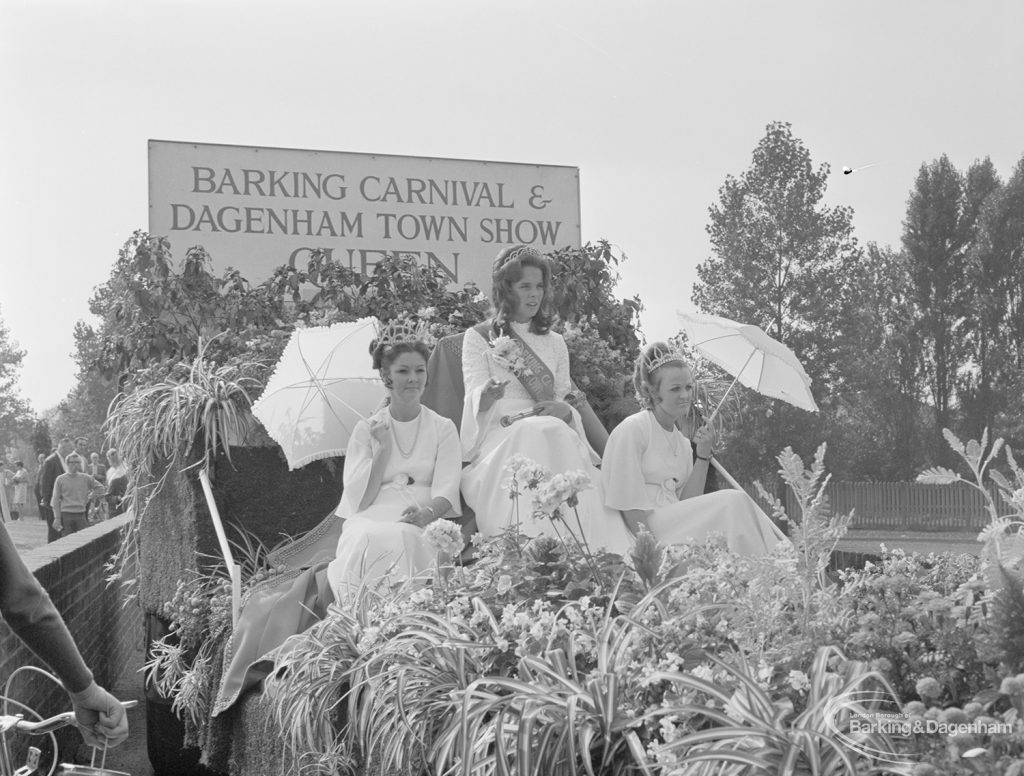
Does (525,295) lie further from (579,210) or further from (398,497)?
(579,210)

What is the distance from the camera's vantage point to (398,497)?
20.4ft

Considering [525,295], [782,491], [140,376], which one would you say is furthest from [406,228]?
[782,491]

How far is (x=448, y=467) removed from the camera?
6.32m

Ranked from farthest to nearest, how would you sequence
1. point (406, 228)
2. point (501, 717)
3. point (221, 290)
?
point (406, 228)
point (221, 290)
point (501, 717)

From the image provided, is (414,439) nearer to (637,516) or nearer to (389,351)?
(389,351)

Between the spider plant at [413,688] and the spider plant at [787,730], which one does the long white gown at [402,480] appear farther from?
the spider plant at [787,730]

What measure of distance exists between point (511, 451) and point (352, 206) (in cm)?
696

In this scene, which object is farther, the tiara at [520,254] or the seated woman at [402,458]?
the tiara at [520,254]

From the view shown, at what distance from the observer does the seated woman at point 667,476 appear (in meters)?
6.03

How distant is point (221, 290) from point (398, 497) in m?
5.17

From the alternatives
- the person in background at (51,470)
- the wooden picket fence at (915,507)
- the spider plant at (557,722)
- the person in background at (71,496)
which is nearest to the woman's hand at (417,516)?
the spider plant at (557,722)

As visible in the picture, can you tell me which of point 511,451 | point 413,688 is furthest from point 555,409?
point 413,688

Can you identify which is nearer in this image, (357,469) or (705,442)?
(357,469)

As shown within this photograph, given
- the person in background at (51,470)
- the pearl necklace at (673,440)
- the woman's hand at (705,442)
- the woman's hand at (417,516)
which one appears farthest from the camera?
the person in background at (51,470)
